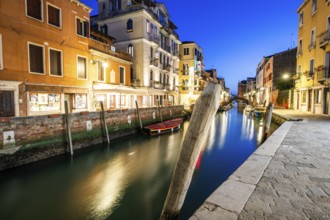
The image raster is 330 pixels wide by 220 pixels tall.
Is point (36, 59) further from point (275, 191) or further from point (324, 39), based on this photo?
point (324, 39)

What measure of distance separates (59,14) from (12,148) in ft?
31.7

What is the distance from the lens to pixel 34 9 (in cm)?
1126

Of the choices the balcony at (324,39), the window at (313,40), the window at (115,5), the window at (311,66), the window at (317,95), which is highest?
the window at (115,5)

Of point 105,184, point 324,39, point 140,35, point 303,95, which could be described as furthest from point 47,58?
point 303,95

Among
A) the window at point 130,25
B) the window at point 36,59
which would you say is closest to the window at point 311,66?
the window at point 130,25

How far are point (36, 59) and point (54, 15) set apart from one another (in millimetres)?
3434

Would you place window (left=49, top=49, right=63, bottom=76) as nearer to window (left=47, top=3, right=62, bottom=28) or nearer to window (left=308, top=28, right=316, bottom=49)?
window (left=47, top=3, right=62, bottom=28)

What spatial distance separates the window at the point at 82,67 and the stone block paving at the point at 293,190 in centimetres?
1408

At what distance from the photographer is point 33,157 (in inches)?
336

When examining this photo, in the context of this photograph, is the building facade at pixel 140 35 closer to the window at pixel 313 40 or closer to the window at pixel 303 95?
the window at pixel 303 95

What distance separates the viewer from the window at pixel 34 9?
1093 centimetres

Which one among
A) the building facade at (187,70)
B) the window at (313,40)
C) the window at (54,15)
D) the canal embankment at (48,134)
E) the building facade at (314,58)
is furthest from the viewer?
the building facade at (187,70)

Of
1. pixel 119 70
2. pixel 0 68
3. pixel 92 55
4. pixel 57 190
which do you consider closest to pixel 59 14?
pixel 92 55

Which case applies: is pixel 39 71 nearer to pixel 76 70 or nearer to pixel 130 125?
pixel 76 70
